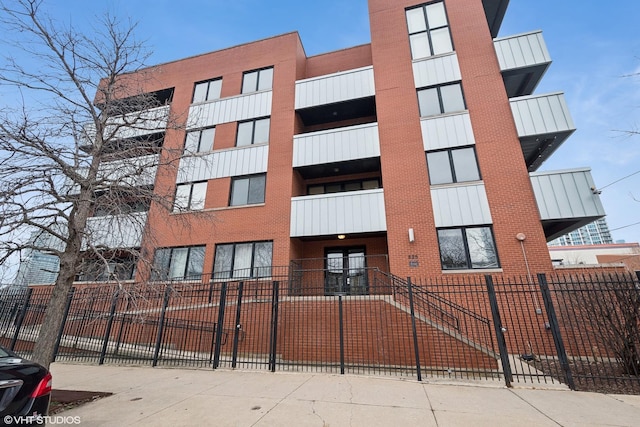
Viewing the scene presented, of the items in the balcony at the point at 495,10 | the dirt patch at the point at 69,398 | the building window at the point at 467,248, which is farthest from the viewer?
the balcony at the point at 495,10

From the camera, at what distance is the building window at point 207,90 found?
57.4ft

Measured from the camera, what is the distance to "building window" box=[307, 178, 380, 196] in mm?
15276

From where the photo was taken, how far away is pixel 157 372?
7.96m

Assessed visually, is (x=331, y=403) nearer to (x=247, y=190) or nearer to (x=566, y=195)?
(x=566, y=195)

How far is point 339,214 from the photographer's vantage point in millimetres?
12969

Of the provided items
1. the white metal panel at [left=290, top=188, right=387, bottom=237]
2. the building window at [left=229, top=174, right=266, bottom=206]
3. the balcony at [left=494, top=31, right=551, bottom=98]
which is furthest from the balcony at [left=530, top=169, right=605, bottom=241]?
the building window at [left=229, top=174, right=266, bottom=206]

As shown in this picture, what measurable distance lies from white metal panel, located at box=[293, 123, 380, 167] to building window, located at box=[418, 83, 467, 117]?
251cm

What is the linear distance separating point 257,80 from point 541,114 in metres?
14.5

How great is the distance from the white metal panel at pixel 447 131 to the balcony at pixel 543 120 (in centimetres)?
183

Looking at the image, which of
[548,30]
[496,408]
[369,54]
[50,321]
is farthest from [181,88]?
[496,408]

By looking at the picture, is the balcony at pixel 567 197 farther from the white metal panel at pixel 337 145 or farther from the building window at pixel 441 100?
the white metal panel at pixel 337 145

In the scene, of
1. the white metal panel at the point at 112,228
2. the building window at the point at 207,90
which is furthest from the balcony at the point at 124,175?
the building window at the point at 207,90

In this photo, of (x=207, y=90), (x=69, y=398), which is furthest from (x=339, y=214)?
(x=207, y=90)

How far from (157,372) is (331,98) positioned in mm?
13815
